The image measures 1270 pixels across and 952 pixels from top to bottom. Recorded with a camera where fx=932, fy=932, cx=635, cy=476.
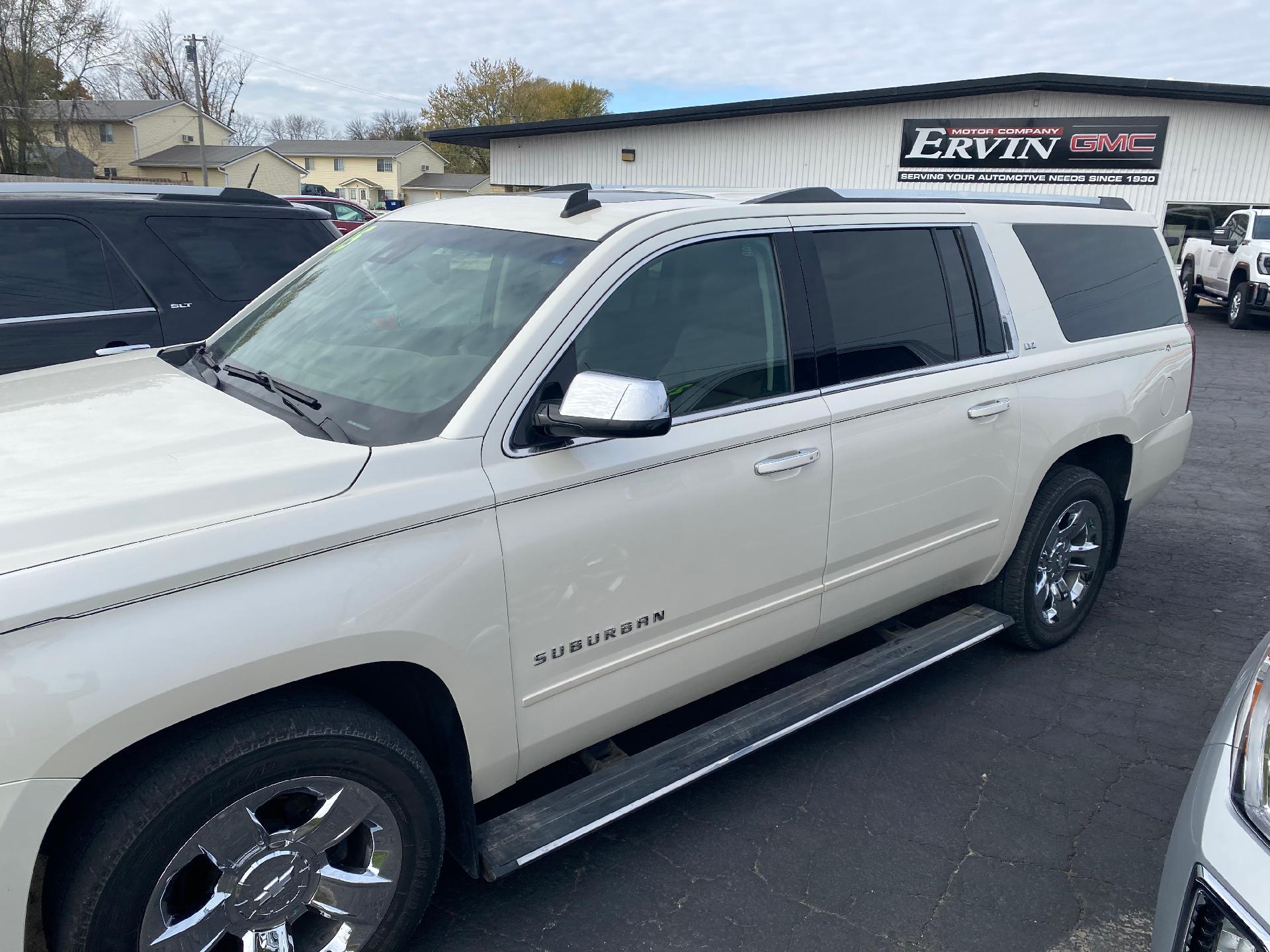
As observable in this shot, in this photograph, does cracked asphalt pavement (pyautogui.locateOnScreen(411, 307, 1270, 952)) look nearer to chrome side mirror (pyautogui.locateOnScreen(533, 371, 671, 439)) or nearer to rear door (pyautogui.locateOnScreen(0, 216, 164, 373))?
chrome side mirror (pyautogui.locateOnScreen(533, 371, 671, 439))

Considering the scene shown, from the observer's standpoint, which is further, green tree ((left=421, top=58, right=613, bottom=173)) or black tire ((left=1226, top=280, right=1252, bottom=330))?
green tree ((left=421, top=58, right=613, bottom=173))

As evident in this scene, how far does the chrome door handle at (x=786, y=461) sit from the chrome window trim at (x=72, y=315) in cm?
374

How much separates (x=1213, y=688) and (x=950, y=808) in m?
1.70

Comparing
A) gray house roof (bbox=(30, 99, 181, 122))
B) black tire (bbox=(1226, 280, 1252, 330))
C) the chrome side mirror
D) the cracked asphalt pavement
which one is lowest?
black tire (bbox=(1226, 280, 1252, 330))

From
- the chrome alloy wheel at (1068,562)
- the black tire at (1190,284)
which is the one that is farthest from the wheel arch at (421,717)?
the black tire at (1190,284)

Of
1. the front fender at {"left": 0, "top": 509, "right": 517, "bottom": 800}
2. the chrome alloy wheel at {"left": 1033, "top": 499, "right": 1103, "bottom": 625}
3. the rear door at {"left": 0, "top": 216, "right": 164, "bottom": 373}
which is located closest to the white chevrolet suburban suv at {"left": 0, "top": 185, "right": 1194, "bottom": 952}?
the front fender at {"left": 0, "top": 509, "right": 517, "bottom": 800}

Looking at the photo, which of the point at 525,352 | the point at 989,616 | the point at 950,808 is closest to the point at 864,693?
the point at 950,808

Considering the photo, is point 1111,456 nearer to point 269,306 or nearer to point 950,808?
point 950,808

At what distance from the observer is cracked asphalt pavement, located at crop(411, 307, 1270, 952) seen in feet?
8.68

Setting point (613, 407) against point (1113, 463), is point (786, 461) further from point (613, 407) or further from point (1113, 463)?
point (1113, 463)

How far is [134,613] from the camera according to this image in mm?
1791

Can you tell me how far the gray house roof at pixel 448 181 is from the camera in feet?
249

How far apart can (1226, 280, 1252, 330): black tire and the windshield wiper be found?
1847cm

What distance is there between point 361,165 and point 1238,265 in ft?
250
